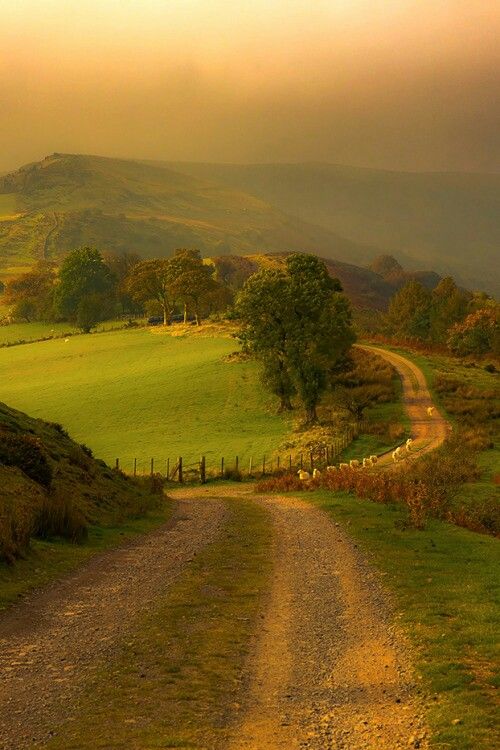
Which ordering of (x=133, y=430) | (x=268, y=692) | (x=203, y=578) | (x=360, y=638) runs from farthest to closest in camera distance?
(x=133, y=430) < (x=203, y=578) < (x=360, y=638) < (x=268, y=692)

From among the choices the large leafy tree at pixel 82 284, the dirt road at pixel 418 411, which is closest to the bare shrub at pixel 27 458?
the dirt road at pixel 418 411

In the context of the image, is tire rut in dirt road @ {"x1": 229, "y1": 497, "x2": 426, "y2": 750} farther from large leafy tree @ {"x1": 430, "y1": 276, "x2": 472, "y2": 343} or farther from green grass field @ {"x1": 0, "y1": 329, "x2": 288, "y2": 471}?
large leafy tree @ {"x1": 430, "y1": 276, "x2": 472, "y2": 343}

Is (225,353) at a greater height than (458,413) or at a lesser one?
greater

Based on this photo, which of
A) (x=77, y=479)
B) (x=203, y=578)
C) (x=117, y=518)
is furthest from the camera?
(x=77, y=479)

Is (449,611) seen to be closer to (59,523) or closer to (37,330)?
(59,523)

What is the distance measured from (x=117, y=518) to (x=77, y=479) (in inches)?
169

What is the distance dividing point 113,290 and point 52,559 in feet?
527

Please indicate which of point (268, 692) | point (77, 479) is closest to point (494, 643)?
point (268, 692)

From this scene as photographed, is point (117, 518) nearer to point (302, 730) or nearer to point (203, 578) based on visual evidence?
point (203, 578)

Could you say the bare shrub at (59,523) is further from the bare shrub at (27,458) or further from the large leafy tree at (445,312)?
the large leafy tree at (445,312)

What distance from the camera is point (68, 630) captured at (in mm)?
12984

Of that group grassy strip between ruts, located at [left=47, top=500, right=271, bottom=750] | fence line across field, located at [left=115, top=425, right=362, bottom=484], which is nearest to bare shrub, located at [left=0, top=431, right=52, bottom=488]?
grassy strip between ruts, located at [left=47, top=500, right=271, bottom=750]

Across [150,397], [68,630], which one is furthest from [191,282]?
[68,630]

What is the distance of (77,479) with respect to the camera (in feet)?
98.2
